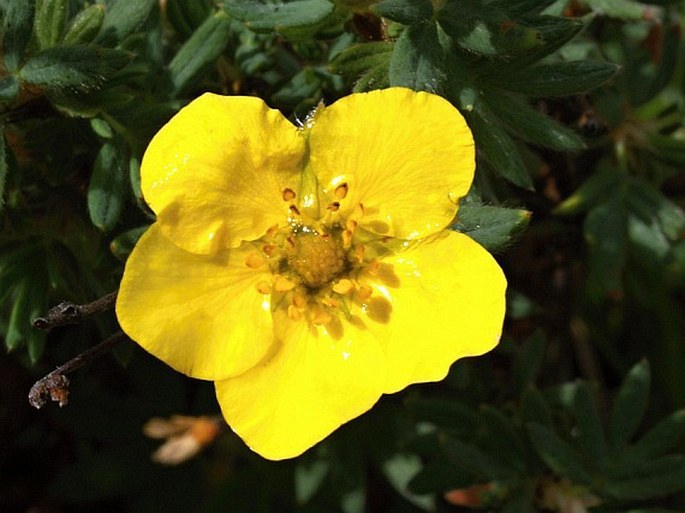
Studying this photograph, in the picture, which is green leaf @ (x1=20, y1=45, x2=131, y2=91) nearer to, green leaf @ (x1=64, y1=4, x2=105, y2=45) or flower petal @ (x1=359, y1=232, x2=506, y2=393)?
green leaf @ (x1=64, y1=4, x2=105, y2=45)

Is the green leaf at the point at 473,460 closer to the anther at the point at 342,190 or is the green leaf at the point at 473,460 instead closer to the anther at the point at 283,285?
the anther at the point at 283,285

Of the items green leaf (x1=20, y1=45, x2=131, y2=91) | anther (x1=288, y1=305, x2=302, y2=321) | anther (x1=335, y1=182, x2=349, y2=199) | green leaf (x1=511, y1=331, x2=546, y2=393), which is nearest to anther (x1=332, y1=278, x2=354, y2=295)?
anther (x1=288, y1=305, x2=302, y2=321)

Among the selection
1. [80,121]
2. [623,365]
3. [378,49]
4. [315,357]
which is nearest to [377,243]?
[315,357]

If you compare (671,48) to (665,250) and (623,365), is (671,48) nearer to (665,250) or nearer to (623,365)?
(665,250)

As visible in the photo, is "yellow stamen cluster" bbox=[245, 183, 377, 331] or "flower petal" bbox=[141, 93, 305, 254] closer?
"flower petal" bbox=[141, 93, 305, 254]

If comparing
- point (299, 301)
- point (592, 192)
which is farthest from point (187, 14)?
point (592, 192)

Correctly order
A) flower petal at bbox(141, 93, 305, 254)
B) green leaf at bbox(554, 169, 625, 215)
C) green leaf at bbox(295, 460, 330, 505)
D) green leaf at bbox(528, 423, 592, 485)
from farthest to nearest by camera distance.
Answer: green leaf at bbox(295, 460, 330, 505)
green leaf at bbox(554, 169, 625, 215)
green leaf at bbox(528, 423, 592, 485)
flower petal at bbox(141, 93, 305, 254)

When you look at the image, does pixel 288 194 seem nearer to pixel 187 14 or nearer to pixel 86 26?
pixel 86 26

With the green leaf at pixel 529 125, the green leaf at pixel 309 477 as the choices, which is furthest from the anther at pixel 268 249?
the green leaf at pixel 309 477
